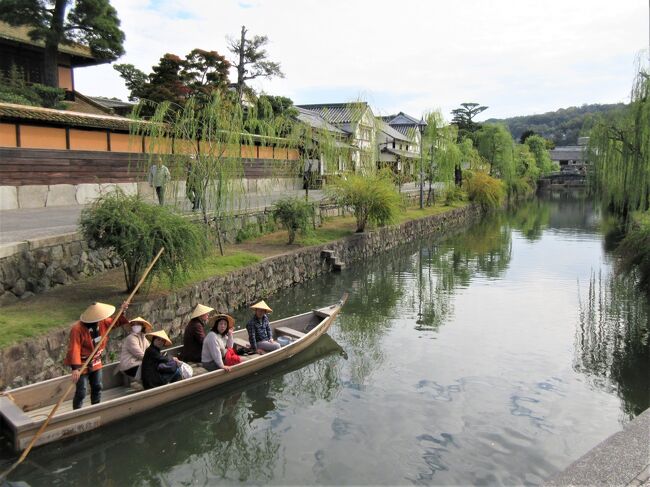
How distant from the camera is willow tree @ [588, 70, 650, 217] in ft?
46.2

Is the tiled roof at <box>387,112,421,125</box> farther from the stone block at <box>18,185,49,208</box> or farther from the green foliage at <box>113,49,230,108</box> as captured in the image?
the stone block at <box>18,185,49,208</box>

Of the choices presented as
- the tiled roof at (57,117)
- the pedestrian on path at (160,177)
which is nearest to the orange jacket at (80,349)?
the pedestrian on path at (160,177)

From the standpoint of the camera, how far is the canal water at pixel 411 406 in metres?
6.14

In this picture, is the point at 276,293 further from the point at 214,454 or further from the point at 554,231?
the point at 554,231

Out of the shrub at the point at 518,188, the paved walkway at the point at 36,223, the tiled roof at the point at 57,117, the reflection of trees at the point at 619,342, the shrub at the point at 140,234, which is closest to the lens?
the reflection of trees at the point at 619,342

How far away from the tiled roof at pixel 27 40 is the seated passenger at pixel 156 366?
19.1m

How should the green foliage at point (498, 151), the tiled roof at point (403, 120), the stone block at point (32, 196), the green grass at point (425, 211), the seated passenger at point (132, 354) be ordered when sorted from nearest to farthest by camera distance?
1. the seated passenger at point (132, 354)
2. the stone block at point (32, 196)
3. the green grass at point (425, 211)
4. the green foliage at point (498, 151)
5. the tiled roof at point (403, 120)

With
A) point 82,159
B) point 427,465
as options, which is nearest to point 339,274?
point 82,159

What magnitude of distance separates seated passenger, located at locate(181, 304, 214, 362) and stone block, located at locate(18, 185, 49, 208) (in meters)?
9.72

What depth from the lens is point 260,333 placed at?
904 centimetres

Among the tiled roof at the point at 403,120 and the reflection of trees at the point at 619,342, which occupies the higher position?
the tiled roof at the point at 403,120

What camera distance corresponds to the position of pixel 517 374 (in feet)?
29.2

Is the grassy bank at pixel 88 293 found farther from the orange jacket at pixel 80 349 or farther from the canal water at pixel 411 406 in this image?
the canal water at pixel 411 406

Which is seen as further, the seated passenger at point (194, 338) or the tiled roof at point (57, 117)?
the tiled roof at point (57, 117)
